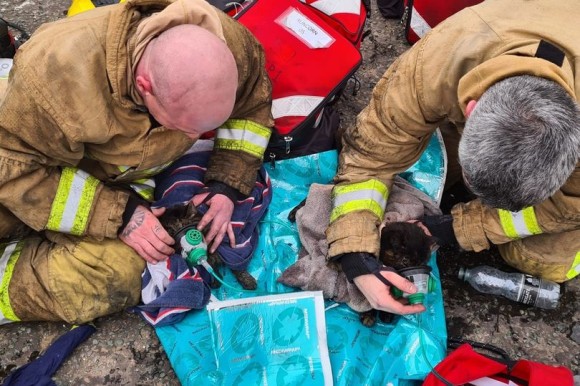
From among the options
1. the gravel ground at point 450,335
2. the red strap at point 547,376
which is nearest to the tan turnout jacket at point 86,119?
the gravel ground at point 450,335

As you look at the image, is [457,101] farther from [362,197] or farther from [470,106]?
[362,197]

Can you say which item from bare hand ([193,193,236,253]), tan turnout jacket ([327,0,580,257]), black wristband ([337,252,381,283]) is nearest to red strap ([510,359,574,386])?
tan turnout jacket ([327,0,580,257])

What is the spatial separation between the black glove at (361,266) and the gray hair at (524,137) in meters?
0.76

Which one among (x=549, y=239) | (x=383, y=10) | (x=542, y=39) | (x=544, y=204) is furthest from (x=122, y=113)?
(x=383, y=10)

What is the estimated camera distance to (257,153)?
9.47ft

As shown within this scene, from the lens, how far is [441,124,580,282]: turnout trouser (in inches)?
105

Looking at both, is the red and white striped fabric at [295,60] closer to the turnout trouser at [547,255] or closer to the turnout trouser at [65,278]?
the turnout trouser at [65,278]

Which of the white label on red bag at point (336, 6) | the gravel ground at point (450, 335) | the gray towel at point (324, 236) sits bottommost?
the gravel ground at point (450, 335)

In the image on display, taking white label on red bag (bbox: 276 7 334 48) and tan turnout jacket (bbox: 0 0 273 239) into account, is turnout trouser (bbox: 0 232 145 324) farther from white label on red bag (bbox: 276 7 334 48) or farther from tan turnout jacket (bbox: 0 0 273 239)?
white label on red bag (bbox: 276 7 334 48)

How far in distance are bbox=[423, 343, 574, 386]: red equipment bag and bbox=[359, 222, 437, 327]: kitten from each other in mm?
416

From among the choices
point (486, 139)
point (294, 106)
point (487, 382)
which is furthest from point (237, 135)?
point (487, 382)

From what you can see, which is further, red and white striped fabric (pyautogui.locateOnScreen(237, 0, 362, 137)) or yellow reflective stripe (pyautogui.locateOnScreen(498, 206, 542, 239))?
red and white striped fabric (pyautogui.locateOnScreen(237, 0, 362, 137))

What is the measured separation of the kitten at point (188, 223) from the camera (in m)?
2.74

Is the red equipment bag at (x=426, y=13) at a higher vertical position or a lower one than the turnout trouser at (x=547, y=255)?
higher
